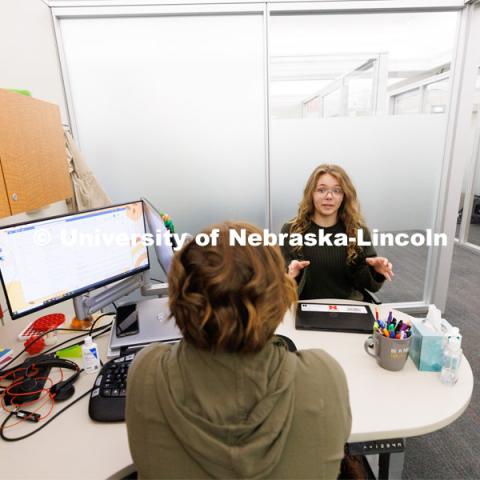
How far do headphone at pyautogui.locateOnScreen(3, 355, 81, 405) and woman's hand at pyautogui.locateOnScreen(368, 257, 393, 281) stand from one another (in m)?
1.25

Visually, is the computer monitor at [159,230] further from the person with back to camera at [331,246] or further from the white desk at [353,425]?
the person with back to camera at [331,246]

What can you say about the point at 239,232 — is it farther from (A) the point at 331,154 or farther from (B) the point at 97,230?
(A) the point at 331,154

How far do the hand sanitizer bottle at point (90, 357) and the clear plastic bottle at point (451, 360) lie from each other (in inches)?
→ 41.4

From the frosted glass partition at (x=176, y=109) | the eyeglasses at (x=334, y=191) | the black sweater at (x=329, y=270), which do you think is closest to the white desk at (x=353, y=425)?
the black sweater at (x=329, y=270)

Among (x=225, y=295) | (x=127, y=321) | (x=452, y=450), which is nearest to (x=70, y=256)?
(x=127, y=321)

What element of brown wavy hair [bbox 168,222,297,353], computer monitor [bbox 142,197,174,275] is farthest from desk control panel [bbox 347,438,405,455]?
computer monitor [bbox 142,197,174,275]

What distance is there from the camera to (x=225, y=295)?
599 mm

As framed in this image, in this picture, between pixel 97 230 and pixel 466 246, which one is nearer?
pixel 97 230

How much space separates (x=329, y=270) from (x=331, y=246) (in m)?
0.13

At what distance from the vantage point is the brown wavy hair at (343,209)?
1809mm

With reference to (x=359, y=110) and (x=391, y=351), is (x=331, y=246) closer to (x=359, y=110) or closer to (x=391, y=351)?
(x=391, y=351)

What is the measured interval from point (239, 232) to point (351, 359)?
0.71 m

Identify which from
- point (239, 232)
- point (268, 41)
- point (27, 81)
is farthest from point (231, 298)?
point (268, 41)

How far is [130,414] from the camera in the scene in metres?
0.65
